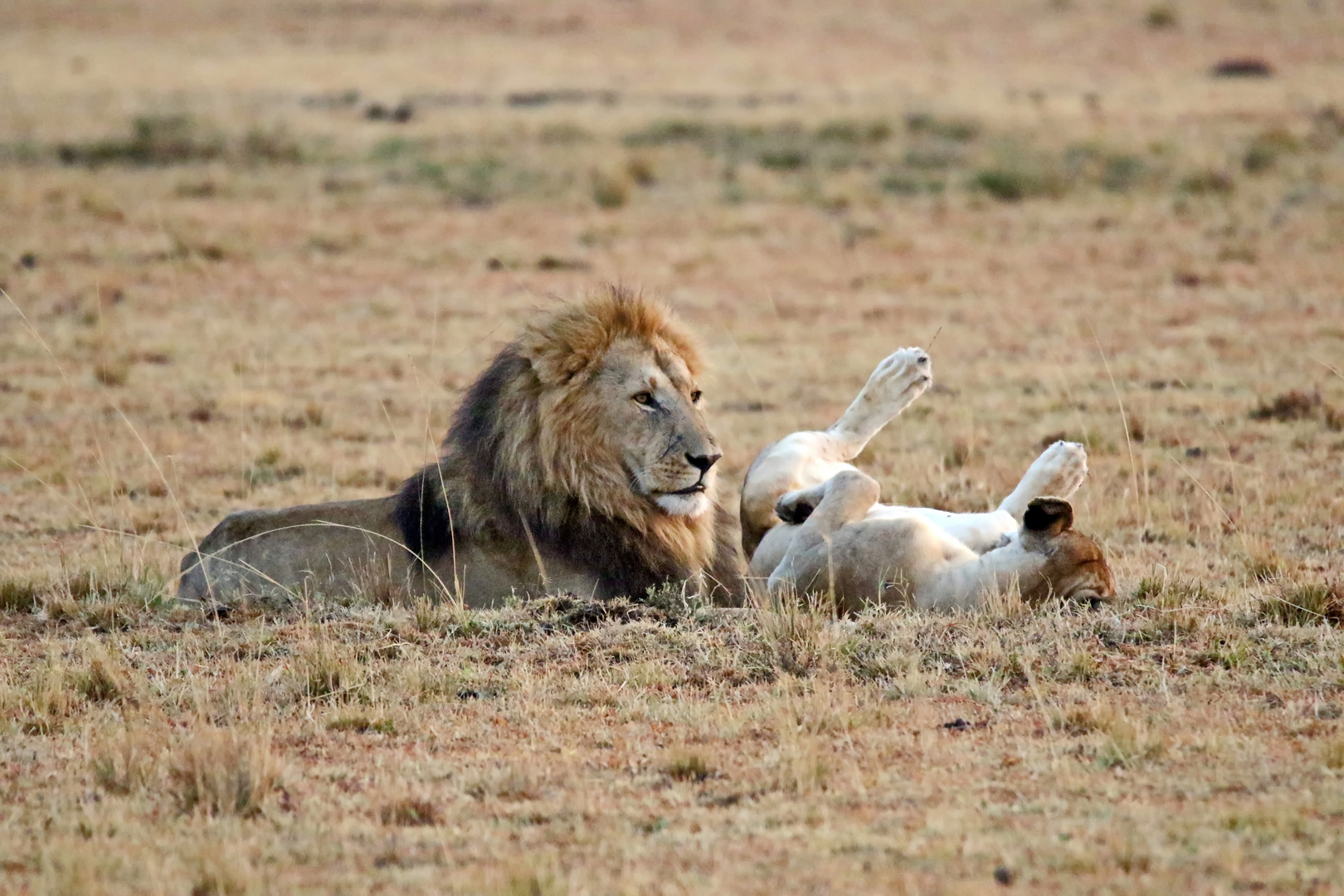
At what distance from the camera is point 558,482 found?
6.35 metres

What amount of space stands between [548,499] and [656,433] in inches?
19.8

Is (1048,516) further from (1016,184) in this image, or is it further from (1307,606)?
(1016,184)

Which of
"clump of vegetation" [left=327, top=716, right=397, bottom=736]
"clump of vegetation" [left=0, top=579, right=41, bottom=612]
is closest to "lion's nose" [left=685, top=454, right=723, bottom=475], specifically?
"clump of vegetation" [left=327, top=716, right=397, bottom=736]

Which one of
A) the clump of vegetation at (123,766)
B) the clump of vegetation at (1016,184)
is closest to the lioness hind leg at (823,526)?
the clump of vegetation at (123,766)

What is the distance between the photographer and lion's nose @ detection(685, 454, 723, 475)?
6293 mm

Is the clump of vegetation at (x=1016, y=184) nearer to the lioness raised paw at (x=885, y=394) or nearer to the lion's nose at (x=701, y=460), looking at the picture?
the lioness raised paw at (x=885, y=394)

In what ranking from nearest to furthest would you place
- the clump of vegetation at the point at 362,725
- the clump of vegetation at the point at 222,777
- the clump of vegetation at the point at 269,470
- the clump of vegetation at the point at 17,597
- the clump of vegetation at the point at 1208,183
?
the clump of vegetation at the point at 222,777, the clump of vegetation at the point at 362,725, the clump of vegetation at the point at 17,597, the clump of vegetation at the point at 269,470, the clump of vegetation at the point at 1208,183

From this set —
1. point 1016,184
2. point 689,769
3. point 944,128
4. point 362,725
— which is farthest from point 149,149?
point 689,769

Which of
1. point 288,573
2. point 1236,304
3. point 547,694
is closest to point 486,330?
point 1236,304

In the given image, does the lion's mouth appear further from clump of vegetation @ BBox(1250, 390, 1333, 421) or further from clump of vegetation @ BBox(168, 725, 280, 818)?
clump of vegetation @ BBox(1250, 390, 1333, 421)

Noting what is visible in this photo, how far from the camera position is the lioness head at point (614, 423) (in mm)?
6348

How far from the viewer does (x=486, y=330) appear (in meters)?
15.1

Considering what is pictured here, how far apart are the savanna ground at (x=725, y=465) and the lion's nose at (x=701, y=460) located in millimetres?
560

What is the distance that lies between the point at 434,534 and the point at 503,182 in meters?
17.4
